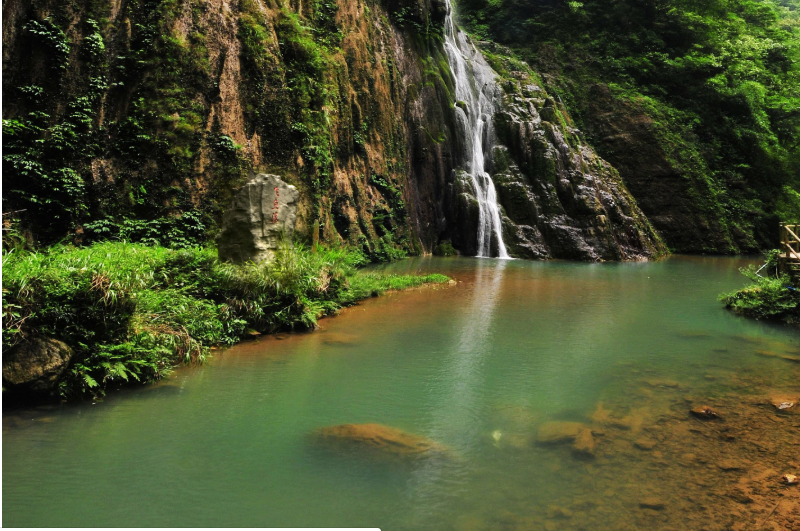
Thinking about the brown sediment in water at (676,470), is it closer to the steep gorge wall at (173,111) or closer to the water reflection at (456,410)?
the water reflection at (456,410)

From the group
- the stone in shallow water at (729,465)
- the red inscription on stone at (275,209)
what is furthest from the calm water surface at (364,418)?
the red inscription on stone at (275,209)

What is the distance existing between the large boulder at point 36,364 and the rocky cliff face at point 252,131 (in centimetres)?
530

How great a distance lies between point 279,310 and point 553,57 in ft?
108

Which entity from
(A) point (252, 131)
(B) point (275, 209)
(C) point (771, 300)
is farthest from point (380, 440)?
(A) point (252, 131)

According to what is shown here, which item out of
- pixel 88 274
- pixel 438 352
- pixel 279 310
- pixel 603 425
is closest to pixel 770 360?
pixel 603 425

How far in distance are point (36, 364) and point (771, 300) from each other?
485 inches

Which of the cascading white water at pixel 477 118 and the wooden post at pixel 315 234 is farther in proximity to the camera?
the cascading white water at pixel 477 118

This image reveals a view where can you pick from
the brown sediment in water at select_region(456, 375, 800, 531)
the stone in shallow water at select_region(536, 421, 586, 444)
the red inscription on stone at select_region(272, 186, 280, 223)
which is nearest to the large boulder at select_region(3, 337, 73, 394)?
the brown sediment in water at select_region(456, 375, 800, 531)

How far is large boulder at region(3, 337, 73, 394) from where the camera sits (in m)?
5.24

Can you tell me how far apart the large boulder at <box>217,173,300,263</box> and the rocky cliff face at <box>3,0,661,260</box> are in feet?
10.1

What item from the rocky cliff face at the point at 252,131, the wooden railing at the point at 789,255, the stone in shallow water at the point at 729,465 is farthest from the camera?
the rocky cliff face at the point at 252,131

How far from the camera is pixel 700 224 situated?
29562 mm

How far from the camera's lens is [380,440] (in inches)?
194

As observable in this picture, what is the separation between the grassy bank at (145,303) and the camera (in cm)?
556
